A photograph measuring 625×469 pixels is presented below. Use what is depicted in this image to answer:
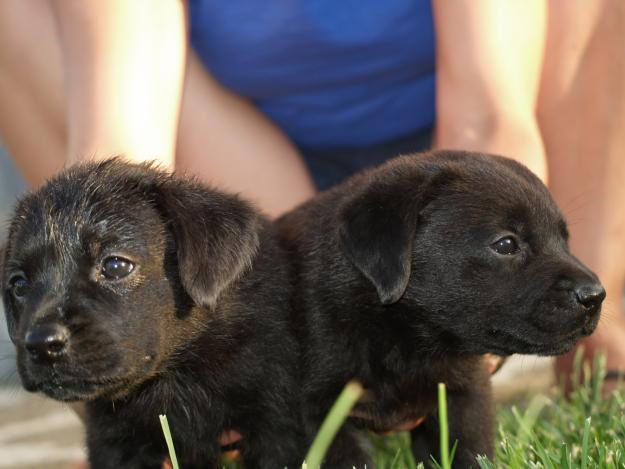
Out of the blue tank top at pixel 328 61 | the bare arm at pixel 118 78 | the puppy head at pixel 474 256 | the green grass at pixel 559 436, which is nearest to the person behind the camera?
the green grass at pixel 559 436

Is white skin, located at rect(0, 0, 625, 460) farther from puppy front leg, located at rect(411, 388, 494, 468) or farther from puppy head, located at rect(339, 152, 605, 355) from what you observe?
Answer: puppy front leg, located at rect(411, 388, 494, 468)

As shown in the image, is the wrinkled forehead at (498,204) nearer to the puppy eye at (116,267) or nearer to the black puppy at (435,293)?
the black puppy at (435,293)

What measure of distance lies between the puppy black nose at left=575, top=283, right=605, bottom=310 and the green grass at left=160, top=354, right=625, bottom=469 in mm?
349

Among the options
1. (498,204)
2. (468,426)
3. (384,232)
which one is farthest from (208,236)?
(468,426)

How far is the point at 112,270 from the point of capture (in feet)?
9.53

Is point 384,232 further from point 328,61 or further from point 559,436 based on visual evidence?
point 328,61

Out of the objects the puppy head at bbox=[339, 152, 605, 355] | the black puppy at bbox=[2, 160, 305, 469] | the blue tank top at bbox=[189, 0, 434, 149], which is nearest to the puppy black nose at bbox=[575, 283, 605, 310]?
the puppy head at bbox=[339, 152, 605, 355]

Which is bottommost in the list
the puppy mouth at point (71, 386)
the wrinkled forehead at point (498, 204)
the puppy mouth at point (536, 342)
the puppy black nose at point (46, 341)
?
the puppy mouth at point (536, 342)

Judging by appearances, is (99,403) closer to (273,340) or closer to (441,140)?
→ (273,340)

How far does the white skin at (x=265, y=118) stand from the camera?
4008 millimetres

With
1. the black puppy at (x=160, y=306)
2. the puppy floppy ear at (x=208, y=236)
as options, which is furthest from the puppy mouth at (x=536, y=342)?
the puppy floppy ear at (x=208, y=236)

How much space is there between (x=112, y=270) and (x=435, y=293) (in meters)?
1.08

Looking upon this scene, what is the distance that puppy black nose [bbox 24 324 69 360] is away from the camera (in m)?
2.66

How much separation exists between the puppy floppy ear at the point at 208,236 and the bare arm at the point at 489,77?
50.4 inches
